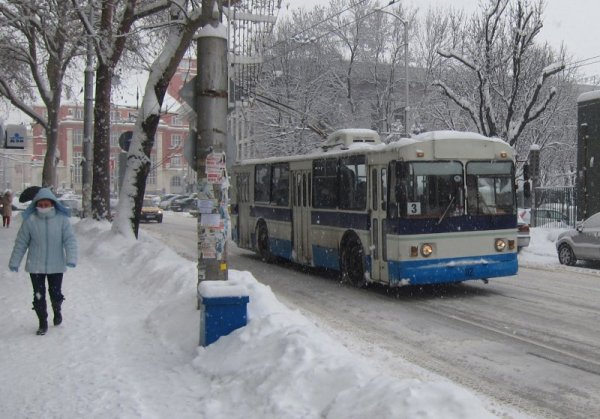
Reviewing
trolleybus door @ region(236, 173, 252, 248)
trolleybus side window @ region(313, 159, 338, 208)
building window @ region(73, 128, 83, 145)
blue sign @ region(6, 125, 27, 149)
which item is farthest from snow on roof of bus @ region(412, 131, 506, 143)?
building window @ region(73, 128, 83, 145)

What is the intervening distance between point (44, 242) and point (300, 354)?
3886mm

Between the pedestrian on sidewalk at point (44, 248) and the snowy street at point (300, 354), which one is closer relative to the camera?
the snowy street at point (300, 354)

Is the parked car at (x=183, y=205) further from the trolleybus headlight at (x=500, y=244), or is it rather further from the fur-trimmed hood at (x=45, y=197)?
the fur-trimmed hood at (x=45, y=197)

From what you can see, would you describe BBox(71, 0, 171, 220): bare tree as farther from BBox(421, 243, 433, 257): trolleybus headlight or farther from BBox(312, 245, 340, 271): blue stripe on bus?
BBox(421, 243, 433, 257): trolleybus headlight

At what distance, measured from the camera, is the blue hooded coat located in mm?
7512

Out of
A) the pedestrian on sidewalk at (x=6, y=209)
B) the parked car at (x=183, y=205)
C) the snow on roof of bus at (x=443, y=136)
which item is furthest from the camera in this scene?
the parked car at (x=183, y=205)

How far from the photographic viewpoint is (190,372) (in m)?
5.87

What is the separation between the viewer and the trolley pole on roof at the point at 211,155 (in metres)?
6.72

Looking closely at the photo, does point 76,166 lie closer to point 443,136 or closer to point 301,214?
point 301,214

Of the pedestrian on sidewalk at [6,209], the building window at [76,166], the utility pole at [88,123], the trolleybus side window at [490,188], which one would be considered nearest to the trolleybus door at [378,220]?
the trolleybus side window at [490,188]

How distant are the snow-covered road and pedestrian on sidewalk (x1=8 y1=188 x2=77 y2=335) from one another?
3.39m

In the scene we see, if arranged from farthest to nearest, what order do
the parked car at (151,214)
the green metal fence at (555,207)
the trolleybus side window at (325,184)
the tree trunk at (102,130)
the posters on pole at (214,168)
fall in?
the parked car at (151,214) < the green metal fence at (555,207) < the tree trunk at (102,130) < the trolleybus side window at (325,184) < the posters on pole at (214,168)

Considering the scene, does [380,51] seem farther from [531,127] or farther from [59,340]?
[59,340]

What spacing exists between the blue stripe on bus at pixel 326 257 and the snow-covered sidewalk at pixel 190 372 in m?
4.74
